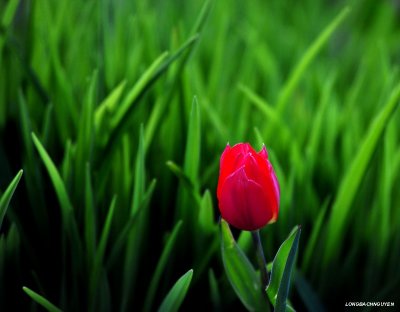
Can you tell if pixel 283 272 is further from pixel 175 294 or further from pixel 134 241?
pixel 134 241

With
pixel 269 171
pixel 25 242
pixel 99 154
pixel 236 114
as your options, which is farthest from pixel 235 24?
pixel 269 171

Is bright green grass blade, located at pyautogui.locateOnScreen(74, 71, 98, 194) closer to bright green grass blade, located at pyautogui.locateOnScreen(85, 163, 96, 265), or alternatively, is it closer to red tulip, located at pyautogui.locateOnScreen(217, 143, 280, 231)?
bright green grass blade, located at pyautogui.locateOnScreen(85, 163, 96, 265)

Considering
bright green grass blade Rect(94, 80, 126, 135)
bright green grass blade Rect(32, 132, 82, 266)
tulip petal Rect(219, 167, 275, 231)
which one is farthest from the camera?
bright green grass blade Rect(94, 80, 126, 135)

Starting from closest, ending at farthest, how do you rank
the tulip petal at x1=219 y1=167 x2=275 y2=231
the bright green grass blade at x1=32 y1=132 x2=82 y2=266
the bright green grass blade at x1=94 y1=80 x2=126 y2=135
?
the tulip petal at x1=219 y1=167 x2=275 y2=231, the bright green grass blade at x1=32 y1=132 x2=82 y2=266, the bright green grass blade at x1=94 y1=80 x2=126 y2=135

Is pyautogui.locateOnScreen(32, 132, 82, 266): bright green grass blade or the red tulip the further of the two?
pyautogui.locateOnScreen(32, 132, 82, 266): bright green grass blade

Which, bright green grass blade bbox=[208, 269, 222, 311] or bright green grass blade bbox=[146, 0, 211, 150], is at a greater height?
bright green grass blade bbox=[146, 0, 211, 150]

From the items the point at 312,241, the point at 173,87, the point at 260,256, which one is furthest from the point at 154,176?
the point at 260,256

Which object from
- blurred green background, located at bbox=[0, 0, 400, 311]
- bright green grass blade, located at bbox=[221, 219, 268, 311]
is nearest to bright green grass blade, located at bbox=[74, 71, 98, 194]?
blurred green background, located at bbox=[0, 0, 400, 311]

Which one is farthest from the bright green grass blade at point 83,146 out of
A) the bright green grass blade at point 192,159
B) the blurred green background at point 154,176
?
the bright green grass blade at point 192,159
